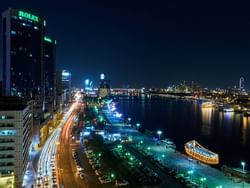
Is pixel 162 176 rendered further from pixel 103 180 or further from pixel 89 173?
pixel 89 173

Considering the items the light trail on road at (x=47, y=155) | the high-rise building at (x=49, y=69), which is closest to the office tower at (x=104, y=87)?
the high-rise building at (x=49, y=69)

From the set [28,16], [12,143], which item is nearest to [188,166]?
[12,143]

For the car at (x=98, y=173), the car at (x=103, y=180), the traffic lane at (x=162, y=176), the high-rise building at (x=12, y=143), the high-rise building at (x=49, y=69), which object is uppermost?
the high-rise building at (x=49, y=69)

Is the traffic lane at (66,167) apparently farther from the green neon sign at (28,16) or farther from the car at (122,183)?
the green neon sign at (28,16)

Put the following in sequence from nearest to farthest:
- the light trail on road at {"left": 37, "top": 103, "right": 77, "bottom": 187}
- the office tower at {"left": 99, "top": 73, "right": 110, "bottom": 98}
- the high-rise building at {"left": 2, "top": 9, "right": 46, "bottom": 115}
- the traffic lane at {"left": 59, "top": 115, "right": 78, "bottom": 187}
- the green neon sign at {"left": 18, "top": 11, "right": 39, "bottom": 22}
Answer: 1. the traffic lane at {"left": 59, "top": 115, "right": 78, "bottom": 187}
2. the light trail on road at {"left": 37, "top": 103, "right": 77, "bottom": 187}
3. the high-rise building at {"left": 2, "top": 9, "right": 46, "bottom": 115}
4. the green neon sign at {"left": 18, "top": 11, "right": 39, "bottom": 22}
5. the office tower at {"left": 99, "top": 73, "right": 110, "bottom": 98}

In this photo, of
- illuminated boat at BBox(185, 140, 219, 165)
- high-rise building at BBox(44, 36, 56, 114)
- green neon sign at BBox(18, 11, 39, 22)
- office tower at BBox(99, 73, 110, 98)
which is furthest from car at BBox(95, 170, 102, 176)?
Answer: office tower at BBox(99, 73, 110, 98)

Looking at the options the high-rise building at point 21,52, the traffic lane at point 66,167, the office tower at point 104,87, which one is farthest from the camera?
the office tower at point 104,87

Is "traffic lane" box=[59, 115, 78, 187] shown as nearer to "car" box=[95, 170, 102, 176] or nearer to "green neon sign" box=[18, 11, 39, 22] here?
"car" box=[95, 170, 102, 176]

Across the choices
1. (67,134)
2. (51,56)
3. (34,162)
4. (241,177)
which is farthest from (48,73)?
(241,177)

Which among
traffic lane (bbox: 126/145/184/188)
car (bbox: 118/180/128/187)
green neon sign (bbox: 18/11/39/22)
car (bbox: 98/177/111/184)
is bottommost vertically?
traffic lane (bbox: 126/145/184/188)
